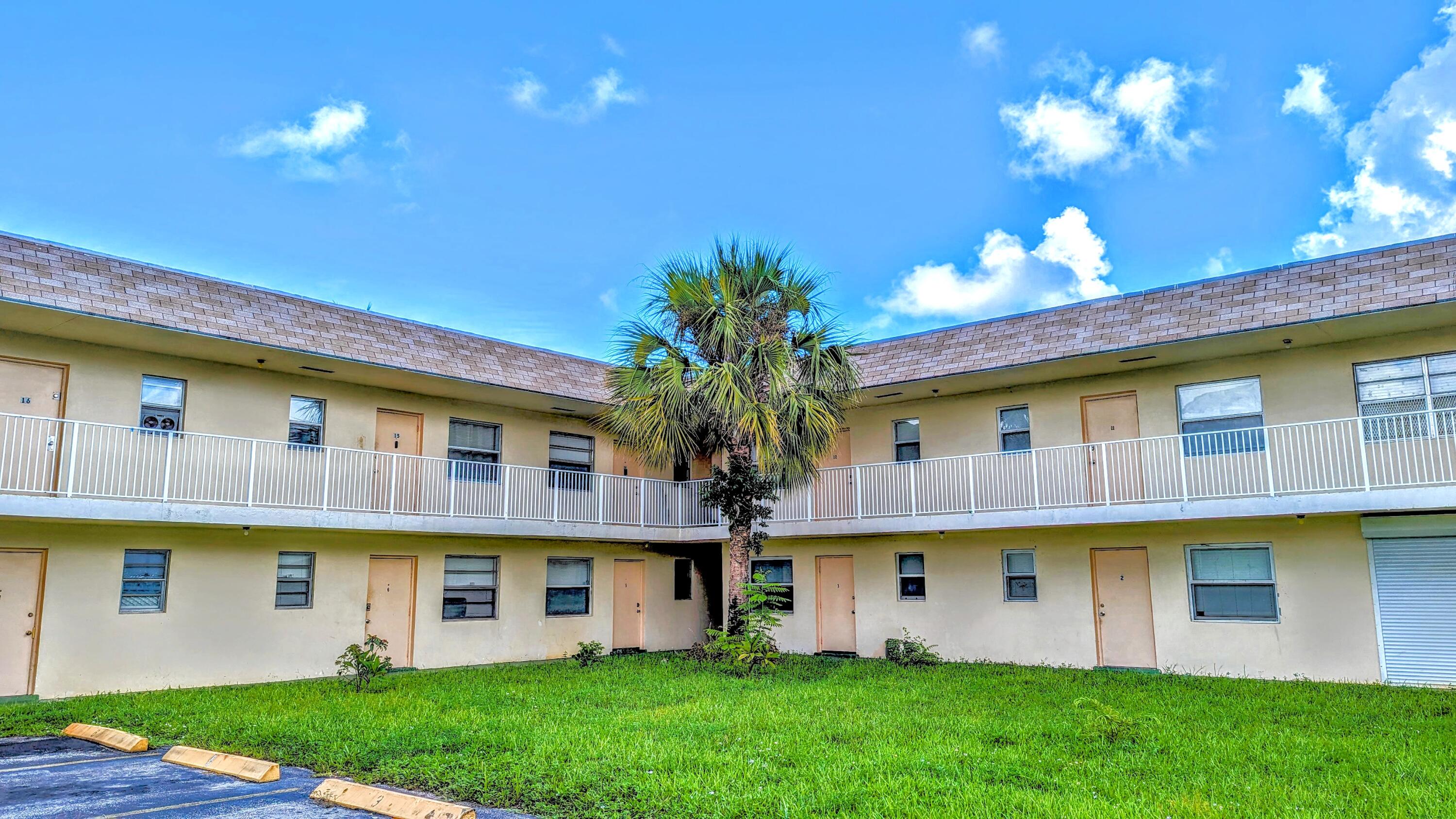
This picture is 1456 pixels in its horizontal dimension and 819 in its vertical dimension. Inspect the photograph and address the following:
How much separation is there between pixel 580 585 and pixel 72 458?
9674mm

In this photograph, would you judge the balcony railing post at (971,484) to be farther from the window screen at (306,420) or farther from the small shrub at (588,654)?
the window screen at (306,420)

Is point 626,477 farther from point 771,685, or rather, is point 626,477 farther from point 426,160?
point 426,160

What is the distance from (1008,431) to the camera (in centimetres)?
1670

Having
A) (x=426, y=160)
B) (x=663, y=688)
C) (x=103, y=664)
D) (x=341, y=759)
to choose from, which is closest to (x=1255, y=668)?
(x=663, y=688)

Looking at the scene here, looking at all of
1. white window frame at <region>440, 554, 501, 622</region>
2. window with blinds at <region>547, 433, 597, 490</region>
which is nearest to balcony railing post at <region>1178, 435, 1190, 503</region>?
window with blinds at <region>547, 433, 597, 490</region>

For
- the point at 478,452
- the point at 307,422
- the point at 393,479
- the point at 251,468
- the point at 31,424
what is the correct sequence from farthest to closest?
the point at 478,452
the point at 307,422
the point at 393,479
the point at 251,468
the point at 31,424

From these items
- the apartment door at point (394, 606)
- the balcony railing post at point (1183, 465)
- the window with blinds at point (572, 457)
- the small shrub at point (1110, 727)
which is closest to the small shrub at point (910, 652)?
the balcony railing post at point (1183, 465)

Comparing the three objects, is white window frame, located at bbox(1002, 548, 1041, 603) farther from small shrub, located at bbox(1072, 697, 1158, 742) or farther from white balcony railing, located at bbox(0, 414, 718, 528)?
small shrub, located at bbox(1072, 697, 1158, 742)

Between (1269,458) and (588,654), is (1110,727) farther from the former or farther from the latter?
(588,654)

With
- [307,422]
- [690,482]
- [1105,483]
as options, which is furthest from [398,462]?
[1105,483]

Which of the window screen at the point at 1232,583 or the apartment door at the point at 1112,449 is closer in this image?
the window screen at the point at 1232,583

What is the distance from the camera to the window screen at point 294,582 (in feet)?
47.5

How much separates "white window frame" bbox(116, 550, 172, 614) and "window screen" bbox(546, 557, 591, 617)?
6.88m

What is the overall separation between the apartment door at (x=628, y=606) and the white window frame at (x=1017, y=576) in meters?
8.01
